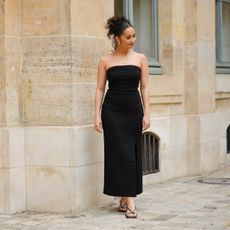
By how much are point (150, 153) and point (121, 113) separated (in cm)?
260

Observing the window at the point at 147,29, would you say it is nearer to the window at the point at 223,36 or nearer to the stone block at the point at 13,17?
the window at the point at 223,36

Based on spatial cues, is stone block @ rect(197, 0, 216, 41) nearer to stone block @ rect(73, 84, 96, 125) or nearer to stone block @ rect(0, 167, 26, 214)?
stone block @ rect(73, 84, 96, 125)

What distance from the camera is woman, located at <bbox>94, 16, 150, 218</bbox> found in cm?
740

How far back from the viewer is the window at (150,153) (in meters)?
9.75

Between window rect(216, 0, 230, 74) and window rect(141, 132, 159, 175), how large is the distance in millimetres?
2591

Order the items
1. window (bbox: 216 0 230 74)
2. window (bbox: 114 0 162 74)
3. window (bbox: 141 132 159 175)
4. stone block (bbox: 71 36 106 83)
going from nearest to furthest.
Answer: stone block (bbox: 71 36 106 83) < window (bbox: 141 132 159 175) < window (bbox: 114 0 162 74) < window (bbox: 216 0 230 74)

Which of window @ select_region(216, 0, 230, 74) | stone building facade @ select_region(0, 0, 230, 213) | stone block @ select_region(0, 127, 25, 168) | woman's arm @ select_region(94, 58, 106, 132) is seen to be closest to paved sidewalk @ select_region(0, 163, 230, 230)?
stone building facade @ select_region(0, 0, 230, 213)

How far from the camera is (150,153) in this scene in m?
9.92

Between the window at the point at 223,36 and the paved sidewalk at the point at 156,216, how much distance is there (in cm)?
379

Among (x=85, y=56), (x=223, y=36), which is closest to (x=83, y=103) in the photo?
(x=85, y=56)

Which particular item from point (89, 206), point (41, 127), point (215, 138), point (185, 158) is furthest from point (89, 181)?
point (215, 138)

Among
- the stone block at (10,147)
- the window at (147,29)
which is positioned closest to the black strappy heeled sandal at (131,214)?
the stone block at (10,147)

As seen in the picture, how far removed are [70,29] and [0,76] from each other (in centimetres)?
90

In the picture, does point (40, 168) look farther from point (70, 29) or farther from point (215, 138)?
point (215, 138)
